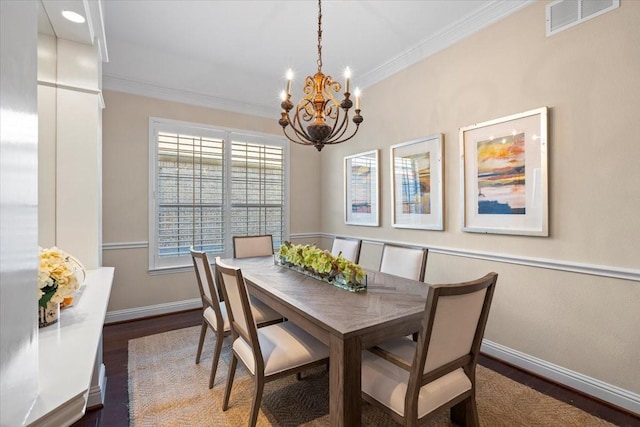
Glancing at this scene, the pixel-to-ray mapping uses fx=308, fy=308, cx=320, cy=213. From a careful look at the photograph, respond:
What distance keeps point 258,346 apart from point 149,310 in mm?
2651

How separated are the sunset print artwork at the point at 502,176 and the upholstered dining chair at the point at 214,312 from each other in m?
2.07

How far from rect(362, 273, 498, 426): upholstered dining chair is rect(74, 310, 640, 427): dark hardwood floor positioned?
1.04 meters

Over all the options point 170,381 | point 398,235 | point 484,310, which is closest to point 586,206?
point 484,310

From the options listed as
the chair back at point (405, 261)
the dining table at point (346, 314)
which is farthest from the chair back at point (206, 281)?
the chair back at point (405, 261)

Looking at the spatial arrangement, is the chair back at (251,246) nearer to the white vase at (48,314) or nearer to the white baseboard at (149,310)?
the white baseboard at (149,310)

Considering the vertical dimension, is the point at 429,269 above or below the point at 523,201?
below

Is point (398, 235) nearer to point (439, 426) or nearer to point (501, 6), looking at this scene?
point (439, 426)

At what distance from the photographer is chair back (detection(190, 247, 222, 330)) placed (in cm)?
225

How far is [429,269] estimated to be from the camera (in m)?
3.27

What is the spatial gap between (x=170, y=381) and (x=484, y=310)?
228 centimetres

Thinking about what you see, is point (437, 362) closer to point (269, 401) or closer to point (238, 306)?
point (238, 306)

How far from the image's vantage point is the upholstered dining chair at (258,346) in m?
1.68

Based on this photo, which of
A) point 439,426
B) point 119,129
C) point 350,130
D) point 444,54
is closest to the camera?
point 439,426

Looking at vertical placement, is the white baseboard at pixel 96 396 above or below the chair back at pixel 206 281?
below
